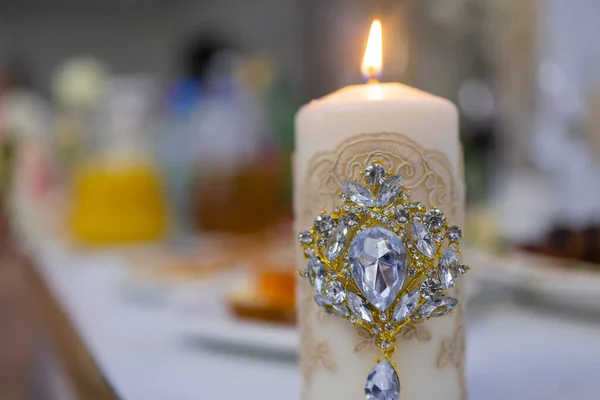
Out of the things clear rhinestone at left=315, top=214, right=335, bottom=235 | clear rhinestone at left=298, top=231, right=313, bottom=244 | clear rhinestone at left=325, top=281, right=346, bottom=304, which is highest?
clear rhinestone at left=315, top=214, right=335, bottom=235

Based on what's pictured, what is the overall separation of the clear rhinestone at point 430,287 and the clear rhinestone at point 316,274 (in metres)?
0.04

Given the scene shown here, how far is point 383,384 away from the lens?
0.78 ft

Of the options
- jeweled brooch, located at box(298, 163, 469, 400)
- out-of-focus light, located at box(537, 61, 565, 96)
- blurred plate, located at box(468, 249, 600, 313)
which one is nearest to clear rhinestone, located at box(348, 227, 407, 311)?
jeweled brooch, located at box(298, 163, 469, 400)

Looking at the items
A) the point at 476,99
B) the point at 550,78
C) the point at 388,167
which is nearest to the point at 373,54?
the point at 388,167

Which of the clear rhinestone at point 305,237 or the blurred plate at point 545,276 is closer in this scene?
the clear rhinestone at point 305,237

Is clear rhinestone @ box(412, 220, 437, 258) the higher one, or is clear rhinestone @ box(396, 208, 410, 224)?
clear rhinestone @ box(396, 208, 410, 224)

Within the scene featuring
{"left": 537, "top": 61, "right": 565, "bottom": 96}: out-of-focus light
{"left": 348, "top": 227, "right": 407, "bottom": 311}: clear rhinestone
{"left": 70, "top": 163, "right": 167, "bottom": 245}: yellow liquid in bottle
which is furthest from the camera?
{"left": 537, "top": 61, "right": 565, "bottom": 96}: out-of-focus light

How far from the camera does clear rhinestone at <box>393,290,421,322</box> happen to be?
0.24 metres

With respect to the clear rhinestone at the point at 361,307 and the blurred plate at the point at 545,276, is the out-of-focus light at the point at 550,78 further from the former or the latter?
the clear rhinestone at the point at 361,307

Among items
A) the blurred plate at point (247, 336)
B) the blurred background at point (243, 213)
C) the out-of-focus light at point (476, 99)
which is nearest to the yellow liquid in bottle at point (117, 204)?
the blurred background at point (243, 213)

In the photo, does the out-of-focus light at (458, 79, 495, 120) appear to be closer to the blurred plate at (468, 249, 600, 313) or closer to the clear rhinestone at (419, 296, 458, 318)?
the blurred plate at (468, 249, 600, 313)

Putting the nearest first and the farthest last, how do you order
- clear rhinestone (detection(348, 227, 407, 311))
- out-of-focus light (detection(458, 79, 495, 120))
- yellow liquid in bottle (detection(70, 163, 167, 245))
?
clear rhinestone (detection(348, 227, 407, 311)) < yellow liquid in bottle (detection(70, 163, 167, 245)) < out-of-focus light (detection(458, 79, 495, 120))

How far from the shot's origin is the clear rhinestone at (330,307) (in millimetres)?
247

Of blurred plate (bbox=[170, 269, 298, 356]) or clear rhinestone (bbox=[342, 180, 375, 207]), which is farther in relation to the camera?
blurred plate (bbox=[170, 269, 298, 356])
